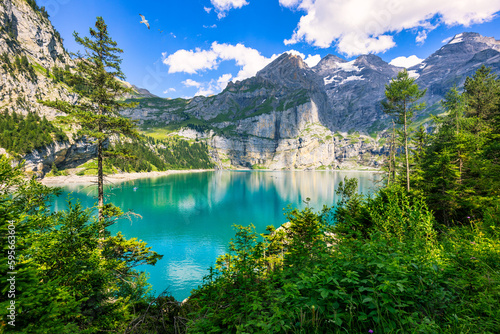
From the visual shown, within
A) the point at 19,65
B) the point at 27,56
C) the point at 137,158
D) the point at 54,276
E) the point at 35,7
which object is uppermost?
the point at 35,7

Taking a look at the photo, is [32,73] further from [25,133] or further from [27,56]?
[25,133]

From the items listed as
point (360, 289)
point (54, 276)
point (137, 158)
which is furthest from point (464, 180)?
point (137, 158)

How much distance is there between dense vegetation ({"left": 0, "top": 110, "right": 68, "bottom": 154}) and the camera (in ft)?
257

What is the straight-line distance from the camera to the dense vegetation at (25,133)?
A: 257ft

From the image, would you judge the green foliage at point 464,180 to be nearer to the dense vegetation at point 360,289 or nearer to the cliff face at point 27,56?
the dense vegetation at point 360,289

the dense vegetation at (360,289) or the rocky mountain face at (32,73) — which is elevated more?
the rocky mountain face at (32,73)

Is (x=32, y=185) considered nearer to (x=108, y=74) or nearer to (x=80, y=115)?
(x=80, y=115)

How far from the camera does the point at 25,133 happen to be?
279 feet

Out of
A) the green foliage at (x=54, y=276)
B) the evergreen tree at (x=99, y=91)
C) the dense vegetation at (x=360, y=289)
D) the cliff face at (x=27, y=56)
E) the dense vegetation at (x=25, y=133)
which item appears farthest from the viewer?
the cliff face at (x=27, y=56)

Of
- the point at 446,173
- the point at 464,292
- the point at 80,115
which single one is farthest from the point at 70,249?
the point at 446,173

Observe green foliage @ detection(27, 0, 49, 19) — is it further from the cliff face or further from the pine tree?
the pine tree

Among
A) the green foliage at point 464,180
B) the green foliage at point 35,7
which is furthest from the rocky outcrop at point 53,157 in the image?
the green foliage at point 35,7

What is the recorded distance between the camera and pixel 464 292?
7.97 ft

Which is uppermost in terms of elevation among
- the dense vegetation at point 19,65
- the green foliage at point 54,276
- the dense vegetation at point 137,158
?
the dense vegetation at point 19,65
